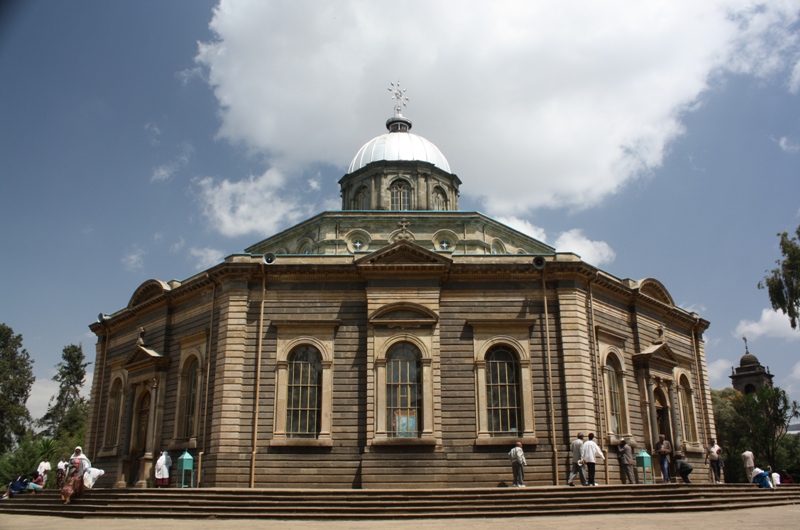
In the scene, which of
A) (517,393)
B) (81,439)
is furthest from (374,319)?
(81,439)

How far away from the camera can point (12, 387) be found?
5728 cm

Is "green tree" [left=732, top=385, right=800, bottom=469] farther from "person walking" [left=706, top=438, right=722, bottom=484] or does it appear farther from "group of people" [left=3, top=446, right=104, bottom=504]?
"group of people" [left=3, top=446, right=104, bottom=504]

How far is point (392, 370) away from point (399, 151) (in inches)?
602

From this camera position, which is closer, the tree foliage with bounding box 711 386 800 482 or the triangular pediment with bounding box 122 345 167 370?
the triangular pediment with bounding box 122 345 167 370

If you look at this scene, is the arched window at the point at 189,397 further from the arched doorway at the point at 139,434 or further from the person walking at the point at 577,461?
the person walking at the point at 577,461

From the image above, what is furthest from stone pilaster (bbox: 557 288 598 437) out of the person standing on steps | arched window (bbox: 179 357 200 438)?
arched window (bbox: 179 357 200 438)

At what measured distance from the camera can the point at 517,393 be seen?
22.8m

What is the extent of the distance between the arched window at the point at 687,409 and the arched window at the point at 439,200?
13.3 meters

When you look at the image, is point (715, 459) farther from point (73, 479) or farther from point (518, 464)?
point (73, 479)

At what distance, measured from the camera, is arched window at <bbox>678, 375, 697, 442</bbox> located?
28.9 meters

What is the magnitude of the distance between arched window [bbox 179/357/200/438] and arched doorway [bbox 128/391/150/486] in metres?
2.14

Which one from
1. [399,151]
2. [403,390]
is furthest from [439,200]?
[403,390]

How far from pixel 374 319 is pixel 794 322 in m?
24.6

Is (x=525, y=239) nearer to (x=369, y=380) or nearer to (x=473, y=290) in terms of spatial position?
(x=473, y=290)
